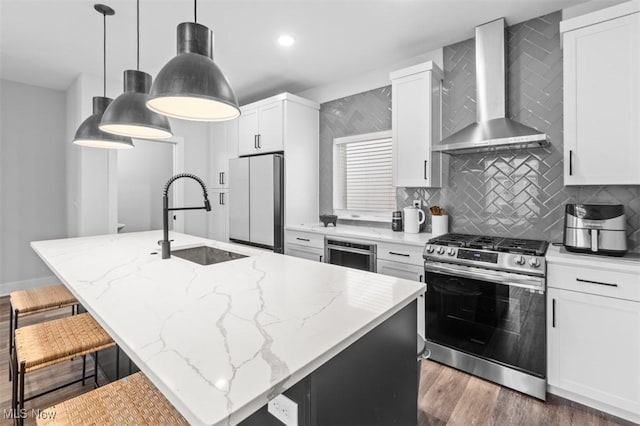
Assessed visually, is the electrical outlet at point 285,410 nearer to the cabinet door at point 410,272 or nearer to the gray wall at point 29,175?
the cabinet door at point 410,272

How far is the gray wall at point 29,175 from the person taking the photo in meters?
3.96

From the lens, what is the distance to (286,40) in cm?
286

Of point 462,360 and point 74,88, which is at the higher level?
point 74,88

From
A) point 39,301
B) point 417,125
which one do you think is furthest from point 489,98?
point 39,301

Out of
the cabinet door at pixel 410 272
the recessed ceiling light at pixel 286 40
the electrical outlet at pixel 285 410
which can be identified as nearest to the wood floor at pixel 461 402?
the cabinet door at pixel 410 272

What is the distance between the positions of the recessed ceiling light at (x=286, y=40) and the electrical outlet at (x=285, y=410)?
9.22 feet

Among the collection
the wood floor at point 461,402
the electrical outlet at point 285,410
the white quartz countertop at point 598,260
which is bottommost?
the wood floor at point 461,402

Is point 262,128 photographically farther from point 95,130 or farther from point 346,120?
point 95,130

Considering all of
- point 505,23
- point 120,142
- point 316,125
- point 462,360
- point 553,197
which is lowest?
point 462,360

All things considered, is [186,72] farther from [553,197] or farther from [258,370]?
[553,197]

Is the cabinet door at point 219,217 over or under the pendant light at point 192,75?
under

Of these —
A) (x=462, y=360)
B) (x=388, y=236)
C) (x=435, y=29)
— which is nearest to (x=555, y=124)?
(x=435, y=29)

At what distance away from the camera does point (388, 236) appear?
112 inches

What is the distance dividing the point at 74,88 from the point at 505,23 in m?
4.77
